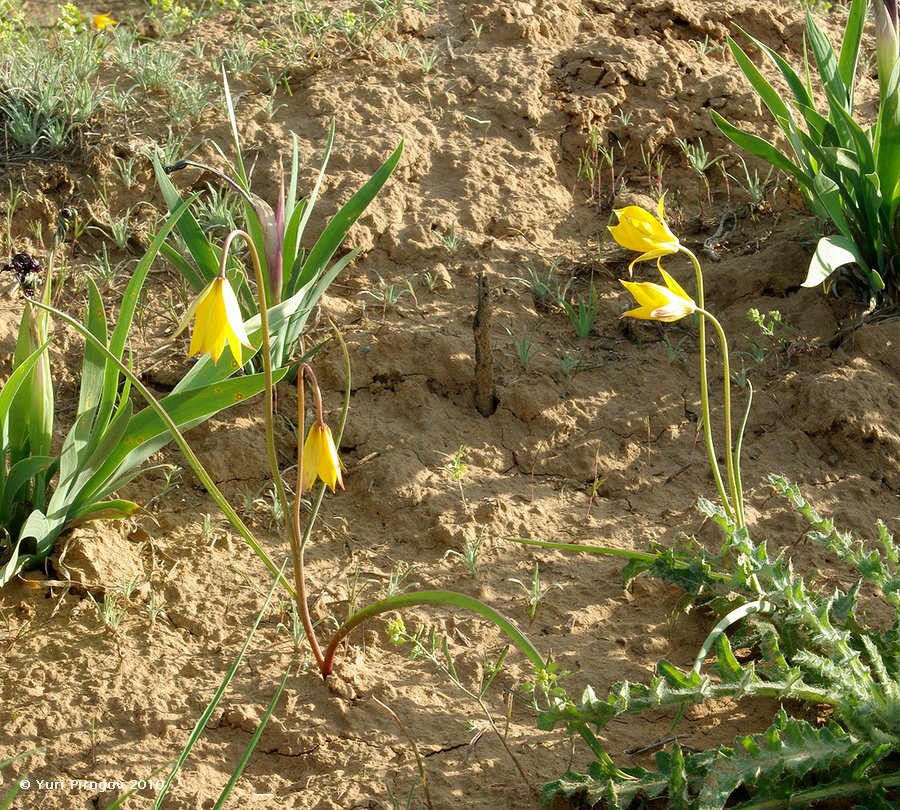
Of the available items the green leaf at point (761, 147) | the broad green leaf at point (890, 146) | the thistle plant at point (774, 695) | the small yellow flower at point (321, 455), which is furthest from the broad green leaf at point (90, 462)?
the broad green leaf at point (890, 146)

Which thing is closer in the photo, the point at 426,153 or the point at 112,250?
the point at 112,250

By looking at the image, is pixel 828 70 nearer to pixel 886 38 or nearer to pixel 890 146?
pixel 886 38

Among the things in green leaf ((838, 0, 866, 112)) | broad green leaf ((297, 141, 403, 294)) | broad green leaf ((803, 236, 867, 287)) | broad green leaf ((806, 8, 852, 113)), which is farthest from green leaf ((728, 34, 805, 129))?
broad green leaf ((297, 141, 403, 294))

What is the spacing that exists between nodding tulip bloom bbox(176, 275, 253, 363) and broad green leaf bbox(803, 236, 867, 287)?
1.53 m

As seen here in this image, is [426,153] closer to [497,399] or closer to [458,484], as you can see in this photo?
[497,399]

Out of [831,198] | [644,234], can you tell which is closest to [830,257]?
[831,198]

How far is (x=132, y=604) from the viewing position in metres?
2.32

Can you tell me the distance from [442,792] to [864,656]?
2.92 ft

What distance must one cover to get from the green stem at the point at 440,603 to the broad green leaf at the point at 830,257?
1.30 meters

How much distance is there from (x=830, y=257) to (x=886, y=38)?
0.72m

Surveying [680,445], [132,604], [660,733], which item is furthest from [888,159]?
[132,604]

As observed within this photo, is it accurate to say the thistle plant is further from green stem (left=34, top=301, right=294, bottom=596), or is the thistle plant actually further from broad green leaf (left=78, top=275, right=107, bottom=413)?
broad green leaf (left=78, top=275, right=107, bottom=413)

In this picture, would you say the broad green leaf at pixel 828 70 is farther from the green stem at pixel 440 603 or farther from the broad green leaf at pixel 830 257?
the green stem at pixel 440 603

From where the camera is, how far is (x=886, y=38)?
9.59ft
